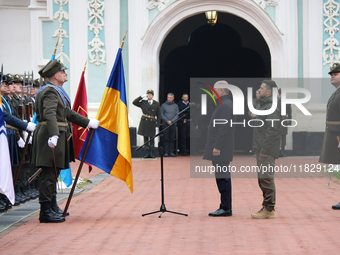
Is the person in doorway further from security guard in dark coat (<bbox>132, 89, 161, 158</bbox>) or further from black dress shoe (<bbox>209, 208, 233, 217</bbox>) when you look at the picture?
black dress shoe (<bbox>209, 208, 233, 217</bbox>)

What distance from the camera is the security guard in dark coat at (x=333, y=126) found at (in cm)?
738

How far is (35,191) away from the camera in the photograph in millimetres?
8445

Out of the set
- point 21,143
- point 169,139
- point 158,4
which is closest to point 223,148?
point 21,143

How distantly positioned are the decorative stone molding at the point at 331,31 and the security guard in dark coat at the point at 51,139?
10.1 m

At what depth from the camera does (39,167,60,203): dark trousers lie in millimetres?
6145

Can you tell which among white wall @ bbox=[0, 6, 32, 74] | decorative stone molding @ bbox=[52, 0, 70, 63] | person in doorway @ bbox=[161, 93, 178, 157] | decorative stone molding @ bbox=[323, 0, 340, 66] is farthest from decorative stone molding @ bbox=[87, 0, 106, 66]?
decorative stone molding @ bbox=[323, 0, 340, 66]

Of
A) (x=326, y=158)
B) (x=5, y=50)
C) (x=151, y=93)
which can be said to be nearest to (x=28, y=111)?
(x=326, y=158)

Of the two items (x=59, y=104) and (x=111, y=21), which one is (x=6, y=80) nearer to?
(x=59, y=104)

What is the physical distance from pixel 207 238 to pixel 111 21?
10811mm

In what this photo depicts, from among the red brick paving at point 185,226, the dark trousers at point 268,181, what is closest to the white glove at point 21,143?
the red brick paving at point 185,226

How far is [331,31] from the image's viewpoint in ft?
48.6

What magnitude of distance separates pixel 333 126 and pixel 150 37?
8.50m

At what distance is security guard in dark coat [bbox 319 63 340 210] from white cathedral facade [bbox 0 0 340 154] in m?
7.39

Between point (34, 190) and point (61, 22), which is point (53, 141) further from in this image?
point (61, 22)
